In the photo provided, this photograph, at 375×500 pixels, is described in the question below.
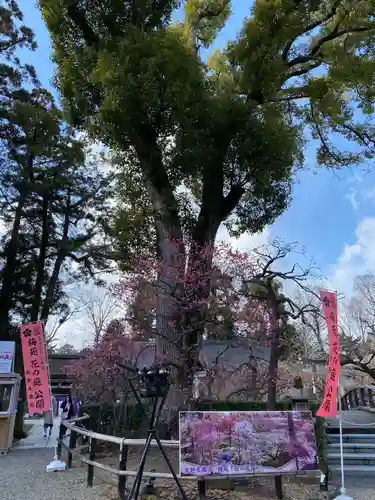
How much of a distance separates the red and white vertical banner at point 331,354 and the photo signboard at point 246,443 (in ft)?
1.26

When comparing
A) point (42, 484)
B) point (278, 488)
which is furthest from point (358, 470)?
point (42, 484)

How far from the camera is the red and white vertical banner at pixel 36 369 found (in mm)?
8062

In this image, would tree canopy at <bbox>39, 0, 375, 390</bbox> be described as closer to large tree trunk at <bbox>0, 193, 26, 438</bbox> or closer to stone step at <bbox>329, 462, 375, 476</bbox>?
stone step at <bbox>329, 462, 375, 476</bbox>

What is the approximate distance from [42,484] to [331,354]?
4842 mm

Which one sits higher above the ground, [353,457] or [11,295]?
[11,295]

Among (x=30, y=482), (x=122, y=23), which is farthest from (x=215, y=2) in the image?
(x=30, y=482)

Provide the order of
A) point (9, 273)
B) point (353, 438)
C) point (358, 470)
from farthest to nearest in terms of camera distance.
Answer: point (9, 273) < point (353, 438) < point (358, 470)

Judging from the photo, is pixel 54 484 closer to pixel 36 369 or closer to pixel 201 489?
pixel 36 369

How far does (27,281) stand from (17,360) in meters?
2.72

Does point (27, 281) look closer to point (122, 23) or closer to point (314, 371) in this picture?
point (122, 23)

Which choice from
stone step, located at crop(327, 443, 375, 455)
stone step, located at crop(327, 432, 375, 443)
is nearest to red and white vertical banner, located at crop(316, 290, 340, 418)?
stone step, located at crop(327, 443, 375, 455)

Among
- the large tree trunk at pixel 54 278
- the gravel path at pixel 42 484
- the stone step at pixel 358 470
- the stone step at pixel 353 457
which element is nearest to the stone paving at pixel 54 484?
the gravel path at pixel 42 484

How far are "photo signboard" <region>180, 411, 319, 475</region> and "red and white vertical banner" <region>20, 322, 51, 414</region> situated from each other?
3.95 m

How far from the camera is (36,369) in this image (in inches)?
328
